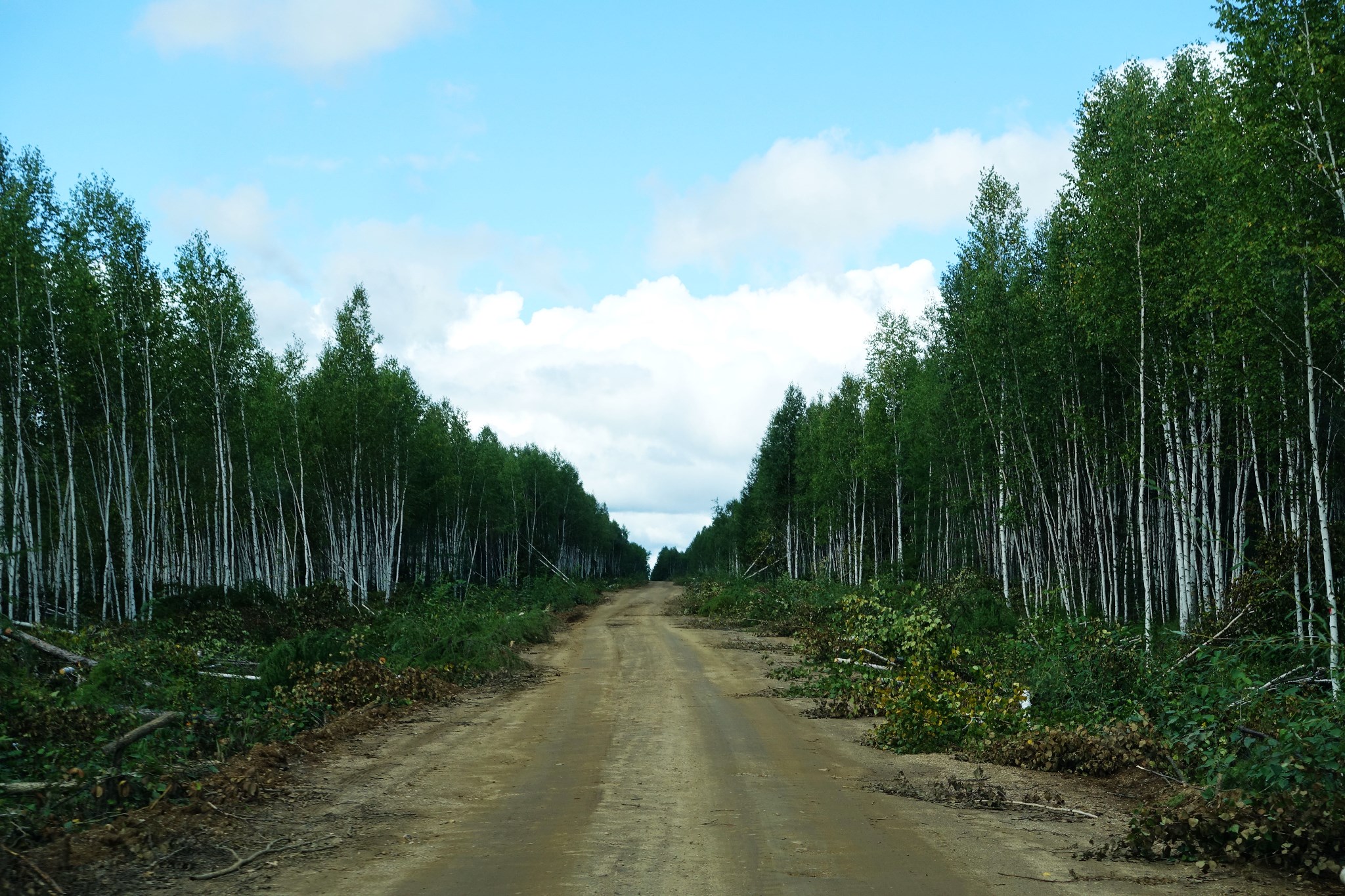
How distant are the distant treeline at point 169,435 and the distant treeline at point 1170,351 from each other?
17.6 meters

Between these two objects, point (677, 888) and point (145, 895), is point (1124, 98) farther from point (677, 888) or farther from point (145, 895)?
point (145, 895)

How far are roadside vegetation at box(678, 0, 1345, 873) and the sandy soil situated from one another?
31.3 inches

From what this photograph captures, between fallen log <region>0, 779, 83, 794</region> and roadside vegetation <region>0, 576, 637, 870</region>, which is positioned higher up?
fallen log <region>0, 779, 83, 794</region>

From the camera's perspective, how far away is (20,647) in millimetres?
11648

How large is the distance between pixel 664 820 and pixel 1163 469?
16.4 meters

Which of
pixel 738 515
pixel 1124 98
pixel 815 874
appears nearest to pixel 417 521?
pixel 738 515

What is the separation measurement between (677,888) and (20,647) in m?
10.8

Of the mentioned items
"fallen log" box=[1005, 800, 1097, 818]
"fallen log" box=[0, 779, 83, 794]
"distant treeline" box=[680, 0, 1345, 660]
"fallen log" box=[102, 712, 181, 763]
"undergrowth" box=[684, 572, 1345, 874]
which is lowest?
"fallen log" box=[1005, 800, 1097, 818]

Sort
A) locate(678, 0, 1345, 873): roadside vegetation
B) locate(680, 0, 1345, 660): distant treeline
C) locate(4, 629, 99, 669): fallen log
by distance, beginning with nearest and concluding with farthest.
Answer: locate(678, 0, 1345, 873): roadside vegetation
locate(4, 629, 99, 669): fallen log
locate(680, 0, 1345, 660): distant treeline

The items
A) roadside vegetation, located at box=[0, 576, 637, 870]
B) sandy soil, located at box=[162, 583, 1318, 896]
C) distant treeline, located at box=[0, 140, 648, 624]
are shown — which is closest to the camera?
sandy soil, located at box=[162, 583, 1318, 896]

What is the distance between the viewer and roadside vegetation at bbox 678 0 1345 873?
836 cm

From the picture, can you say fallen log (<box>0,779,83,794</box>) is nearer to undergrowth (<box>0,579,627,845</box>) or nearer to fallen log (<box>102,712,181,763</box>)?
undergrowth (<box>0,579,627,845</box>)

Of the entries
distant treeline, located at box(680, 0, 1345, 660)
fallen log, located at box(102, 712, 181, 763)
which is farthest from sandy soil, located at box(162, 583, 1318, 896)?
distant treeline, located at box(680, 0, 1345, 660)

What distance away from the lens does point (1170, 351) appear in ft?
56.5
